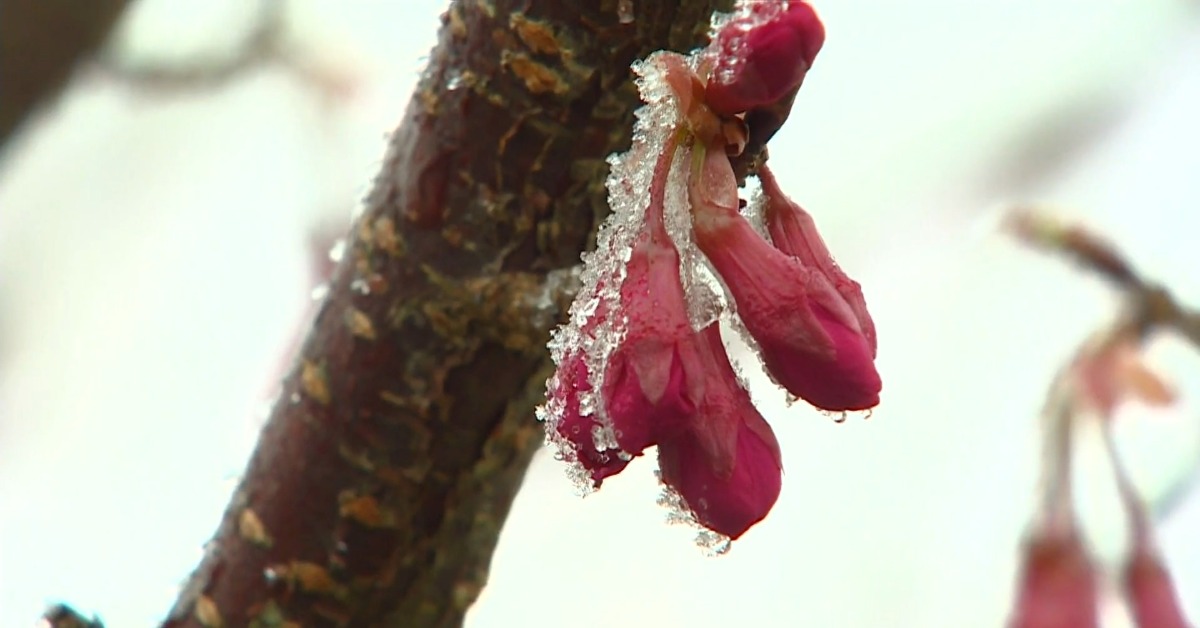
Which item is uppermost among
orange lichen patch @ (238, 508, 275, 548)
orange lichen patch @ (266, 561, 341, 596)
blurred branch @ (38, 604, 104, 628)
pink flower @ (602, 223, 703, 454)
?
pink flower @ (602, 223, 703, 454)

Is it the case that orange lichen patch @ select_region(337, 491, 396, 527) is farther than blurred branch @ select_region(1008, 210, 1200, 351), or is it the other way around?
blurred branch @ select_region(1008, 210, 1200, 351)

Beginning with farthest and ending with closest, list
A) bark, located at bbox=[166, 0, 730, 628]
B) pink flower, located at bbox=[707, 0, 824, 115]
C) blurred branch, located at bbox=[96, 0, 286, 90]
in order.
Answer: blurred branch, located at bbox=[96, 0, 286, 90] < bark, located at bbox=[166, 0, 730, 628] < pink flower, located at bbox=[707, 0, 824, 115]

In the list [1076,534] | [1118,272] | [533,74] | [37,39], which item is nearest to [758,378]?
[1076,534]

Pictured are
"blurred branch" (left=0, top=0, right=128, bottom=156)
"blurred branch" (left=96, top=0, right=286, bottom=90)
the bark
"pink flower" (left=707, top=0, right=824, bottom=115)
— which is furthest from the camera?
"blurred branch" (left=96, top=0, right=286, bottom=90)

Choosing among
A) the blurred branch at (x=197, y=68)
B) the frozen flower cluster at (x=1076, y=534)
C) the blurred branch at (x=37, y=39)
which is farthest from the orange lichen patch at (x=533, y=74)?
the blurred branch at (x=197, y=68)

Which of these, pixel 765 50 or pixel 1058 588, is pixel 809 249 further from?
pixel 1058 588

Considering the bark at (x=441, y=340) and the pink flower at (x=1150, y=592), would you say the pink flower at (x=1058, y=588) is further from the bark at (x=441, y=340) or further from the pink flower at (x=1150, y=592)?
the bark at (x=441, y=340)

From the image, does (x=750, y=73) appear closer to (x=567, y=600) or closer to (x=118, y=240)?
(x=567, y=600)

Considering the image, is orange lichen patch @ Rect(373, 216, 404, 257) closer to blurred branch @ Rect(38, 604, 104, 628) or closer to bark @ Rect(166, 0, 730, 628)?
bark @ Rect(166, 0, 730, 628)

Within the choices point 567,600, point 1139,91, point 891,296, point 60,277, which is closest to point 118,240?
point 60,277

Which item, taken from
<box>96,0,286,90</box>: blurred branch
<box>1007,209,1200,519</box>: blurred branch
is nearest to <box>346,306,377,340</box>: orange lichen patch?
<box>1007,209,1200,519</box>: blurred branch
